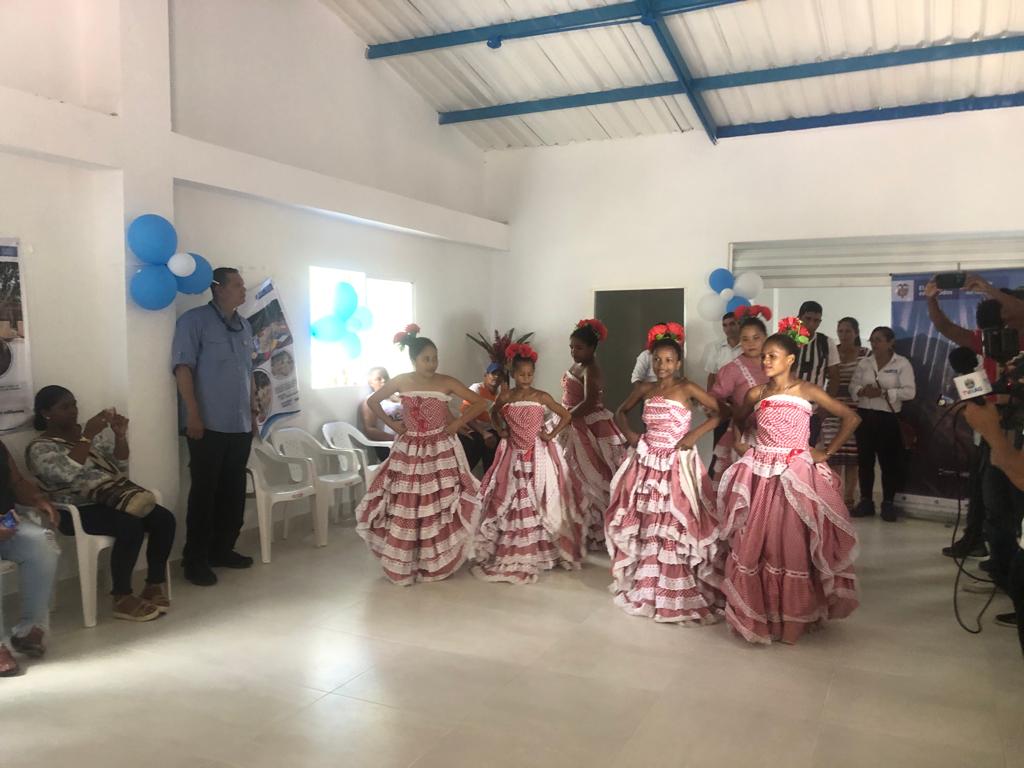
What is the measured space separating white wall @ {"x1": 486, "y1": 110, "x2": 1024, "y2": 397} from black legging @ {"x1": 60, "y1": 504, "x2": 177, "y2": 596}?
483cm

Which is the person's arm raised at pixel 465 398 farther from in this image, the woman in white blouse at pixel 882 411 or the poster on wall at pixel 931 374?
the poster on wall at pixel 931 374

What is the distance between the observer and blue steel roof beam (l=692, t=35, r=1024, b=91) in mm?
5699

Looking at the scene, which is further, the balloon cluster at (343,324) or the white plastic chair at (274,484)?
the balloon cluster at (343,324)

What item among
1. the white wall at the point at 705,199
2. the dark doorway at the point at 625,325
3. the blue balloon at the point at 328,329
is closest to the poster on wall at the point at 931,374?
the white wall at the point at 705,199

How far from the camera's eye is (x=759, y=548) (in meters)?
3.77

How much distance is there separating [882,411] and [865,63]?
→ 277 cm

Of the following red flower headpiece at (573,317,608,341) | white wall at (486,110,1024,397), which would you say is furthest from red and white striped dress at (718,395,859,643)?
white wall at (486,110,1024,397)

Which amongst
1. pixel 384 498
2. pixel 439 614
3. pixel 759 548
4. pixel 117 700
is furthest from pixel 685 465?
pixel 117 700

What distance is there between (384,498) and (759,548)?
2.20 metres

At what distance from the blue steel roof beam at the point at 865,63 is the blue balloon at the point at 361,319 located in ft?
A: 11.0

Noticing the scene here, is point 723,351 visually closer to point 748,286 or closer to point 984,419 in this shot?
point 748,286

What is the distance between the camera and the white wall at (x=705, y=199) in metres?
6.58

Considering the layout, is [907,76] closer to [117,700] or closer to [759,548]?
[759,548]

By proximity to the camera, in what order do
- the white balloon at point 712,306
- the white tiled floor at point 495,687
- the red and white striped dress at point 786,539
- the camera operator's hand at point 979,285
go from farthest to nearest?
the white balloon at point 712,306 → the camera operator's hand at point 979,285 → the red and white striped dress at point 786,539 → the white tiled floor at point 495,687
